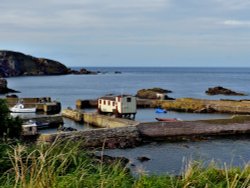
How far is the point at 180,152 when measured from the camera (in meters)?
33.1

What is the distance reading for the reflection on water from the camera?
1135 inches

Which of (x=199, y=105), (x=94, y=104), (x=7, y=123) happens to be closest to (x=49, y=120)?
(x=94, y=104)

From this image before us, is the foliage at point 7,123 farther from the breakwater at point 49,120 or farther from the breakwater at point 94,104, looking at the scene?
the breakwater at point 94,104

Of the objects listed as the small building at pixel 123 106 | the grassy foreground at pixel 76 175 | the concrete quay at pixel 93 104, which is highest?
the grassy foreground at pixel 76 175

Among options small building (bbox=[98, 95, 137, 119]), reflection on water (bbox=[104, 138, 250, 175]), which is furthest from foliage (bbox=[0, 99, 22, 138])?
small building (bbox=[98, 95, 137, 119])

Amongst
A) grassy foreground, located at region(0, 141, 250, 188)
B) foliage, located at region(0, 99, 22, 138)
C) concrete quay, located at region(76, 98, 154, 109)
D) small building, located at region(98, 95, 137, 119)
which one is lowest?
concrete quay, located at region(76, 98, 154, 109)

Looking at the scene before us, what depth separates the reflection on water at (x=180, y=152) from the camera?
28.8m

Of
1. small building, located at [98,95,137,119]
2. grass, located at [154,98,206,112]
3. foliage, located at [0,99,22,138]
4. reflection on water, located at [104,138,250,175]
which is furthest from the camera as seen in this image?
grass, located at [154,98,206,112]

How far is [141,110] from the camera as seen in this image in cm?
6625

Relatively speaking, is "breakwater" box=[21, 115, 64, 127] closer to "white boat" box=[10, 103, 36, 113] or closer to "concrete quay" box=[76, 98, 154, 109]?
"white boat" box=[10, 103, 36, 113]

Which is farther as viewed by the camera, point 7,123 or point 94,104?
point 94,104

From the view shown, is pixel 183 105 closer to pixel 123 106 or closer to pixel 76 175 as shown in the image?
pixel 123 106

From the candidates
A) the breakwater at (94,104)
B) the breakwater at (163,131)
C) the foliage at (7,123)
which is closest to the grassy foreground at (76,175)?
the foliage at (7,123)

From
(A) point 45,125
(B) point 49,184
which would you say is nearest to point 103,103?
(A) point 45,125
